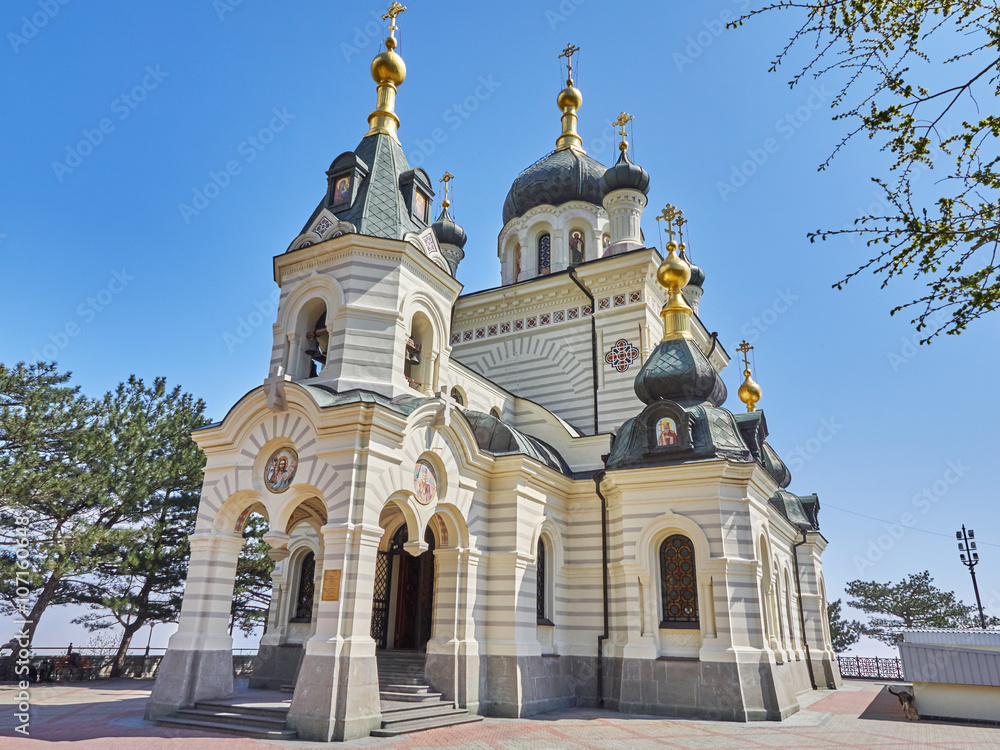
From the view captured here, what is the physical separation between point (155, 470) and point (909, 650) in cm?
1914

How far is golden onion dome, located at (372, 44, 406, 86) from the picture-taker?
16594 millimetres

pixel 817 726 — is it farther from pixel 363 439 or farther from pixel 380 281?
pixel 380 281

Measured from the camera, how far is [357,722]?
32.4 feet

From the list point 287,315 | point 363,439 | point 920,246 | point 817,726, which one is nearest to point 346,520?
point 363,439

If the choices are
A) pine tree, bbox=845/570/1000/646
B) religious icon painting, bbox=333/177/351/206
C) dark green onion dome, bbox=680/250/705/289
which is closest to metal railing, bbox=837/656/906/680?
pine tree, bbox=845/570/1000/646

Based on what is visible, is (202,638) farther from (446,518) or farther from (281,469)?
(446,518)

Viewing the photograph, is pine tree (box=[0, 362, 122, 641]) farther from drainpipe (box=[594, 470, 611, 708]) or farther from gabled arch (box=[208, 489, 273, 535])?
drainpipe (box=[594, 470, 611, 708])

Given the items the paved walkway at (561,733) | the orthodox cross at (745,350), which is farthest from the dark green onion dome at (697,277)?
the paved walkway at (561,733)

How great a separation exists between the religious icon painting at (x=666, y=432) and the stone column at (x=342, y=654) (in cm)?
665

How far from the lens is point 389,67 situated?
1661 centimetres

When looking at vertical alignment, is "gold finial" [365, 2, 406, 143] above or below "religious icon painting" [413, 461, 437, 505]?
above

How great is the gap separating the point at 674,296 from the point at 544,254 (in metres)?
6.56

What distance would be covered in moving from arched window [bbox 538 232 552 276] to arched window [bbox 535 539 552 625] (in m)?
10.4

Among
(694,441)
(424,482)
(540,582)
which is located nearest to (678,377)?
(694,441)
